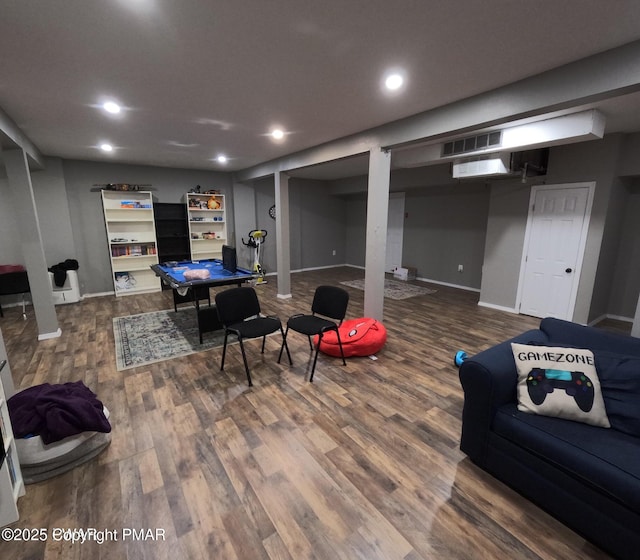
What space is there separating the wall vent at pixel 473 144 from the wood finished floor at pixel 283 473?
2.78 metres

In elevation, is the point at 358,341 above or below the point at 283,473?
above

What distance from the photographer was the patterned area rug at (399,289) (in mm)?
6117

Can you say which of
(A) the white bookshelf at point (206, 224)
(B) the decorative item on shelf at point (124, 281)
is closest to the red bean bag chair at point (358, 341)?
(A) the white bookshelf at point (206, 224)

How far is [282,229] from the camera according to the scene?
18.7 ft

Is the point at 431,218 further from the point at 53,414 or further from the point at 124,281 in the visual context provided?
the point at 53,414

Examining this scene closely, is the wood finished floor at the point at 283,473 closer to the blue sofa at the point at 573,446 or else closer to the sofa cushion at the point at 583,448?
the blue sofa at the point at 573,446

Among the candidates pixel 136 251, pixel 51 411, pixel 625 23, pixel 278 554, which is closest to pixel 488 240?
pixel 625 23

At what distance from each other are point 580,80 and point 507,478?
104 inches

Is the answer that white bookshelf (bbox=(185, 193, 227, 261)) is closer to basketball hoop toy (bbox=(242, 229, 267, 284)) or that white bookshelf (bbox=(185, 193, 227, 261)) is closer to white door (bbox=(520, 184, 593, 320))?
basketball hoop toy (bbox=(242, 229, 267, 284))

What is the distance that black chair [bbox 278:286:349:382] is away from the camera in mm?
2949

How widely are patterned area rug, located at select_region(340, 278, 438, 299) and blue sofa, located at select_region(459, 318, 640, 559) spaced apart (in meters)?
3.97

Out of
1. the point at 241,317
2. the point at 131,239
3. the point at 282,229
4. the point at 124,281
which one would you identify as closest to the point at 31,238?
the point at 131,239

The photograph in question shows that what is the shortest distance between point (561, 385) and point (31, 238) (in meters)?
5.43

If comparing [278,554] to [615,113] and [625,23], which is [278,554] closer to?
[625,23]
